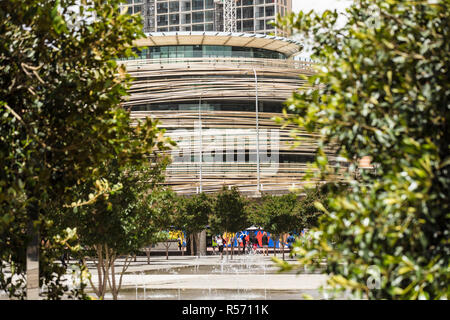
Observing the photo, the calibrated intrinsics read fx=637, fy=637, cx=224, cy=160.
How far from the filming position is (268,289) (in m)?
25.2

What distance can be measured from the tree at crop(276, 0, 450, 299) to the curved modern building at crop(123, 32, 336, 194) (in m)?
65.7

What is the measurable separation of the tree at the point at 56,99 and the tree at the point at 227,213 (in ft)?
153

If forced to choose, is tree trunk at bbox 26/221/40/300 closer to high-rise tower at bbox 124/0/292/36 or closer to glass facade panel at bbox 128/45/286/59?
glass facade panel at bbox 128/45/286/59

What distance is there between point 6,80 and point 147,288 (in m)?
20.8

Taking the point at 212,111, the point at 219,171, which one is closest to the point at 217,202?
A: the point at 219,171

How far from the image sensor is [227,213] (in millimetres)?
54031

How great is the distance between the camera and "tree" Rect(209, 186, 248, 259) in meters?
54.1

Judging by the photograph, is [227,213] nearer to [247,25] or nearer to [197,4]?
[247,25]

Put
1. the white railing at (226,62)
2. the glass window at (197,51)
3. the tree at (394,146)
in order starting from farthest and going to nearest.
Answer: the glass window at (197,51) → the white railing at (226,62) → the tree at (394,146)

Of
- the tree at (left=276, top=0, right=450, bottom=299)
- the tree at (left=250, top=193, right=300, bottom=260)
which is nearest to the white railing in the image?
the tree at (left=250, top=193, right=300, bottom=260)

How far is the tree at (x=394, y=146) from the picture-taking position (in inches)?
176

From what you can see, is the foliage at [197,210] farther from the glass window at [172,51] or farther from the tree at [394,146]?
the tree at [394,146]

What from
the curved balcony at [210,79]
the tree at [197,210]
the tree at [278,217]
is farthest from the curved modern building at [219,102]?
the tree at [278,217]
